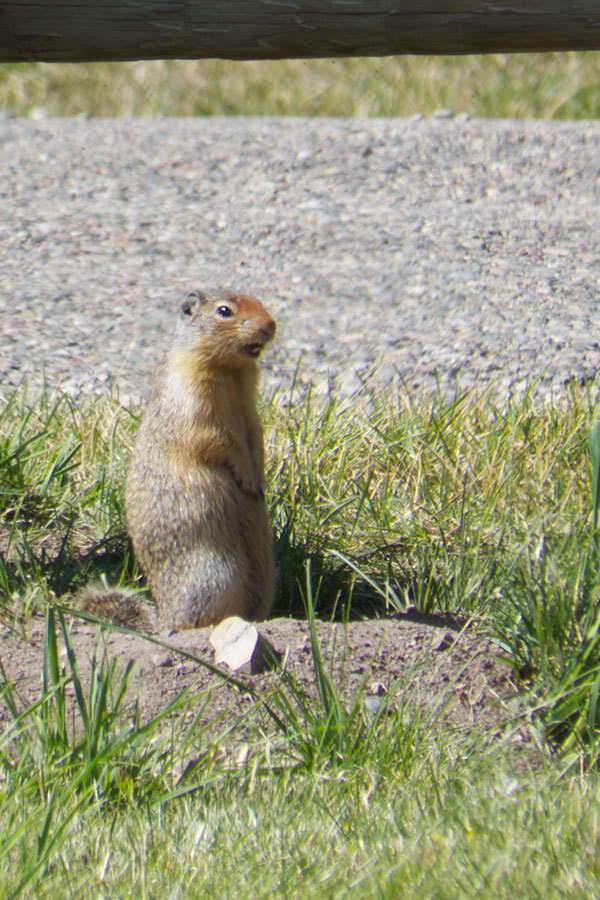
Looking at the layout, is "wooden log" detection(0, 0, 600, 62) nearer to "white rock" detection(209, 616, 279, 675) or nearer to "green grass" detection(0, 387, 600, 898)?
"green grass" detection(0, 387, 600, 898)

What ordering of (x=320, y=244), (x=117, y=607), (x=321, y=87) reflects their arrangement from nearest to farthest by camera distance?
1. (x=117, y=607)
2. (x=320, y=244)
3. (x=321, y=87)

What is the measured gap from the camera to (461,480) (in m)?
4.48

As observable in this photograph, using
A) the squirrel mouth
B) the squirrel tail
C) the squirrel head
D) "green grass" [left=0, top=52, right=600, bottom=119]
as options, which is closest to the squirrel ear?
the squirrel head

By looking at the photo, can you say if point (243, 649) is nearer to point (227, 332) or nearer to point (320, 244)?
point (227, 332)

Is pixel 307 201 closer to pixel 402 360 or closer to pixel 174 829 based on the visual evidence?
pixel 402 360

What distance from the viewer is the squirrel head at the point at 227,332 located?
3.72 m

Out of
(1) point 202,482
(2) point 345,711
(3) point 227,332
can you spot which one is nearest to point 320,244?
(3) point 227,332

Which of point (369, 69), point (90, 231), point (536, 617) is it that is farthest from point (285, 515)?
point (369, 69)

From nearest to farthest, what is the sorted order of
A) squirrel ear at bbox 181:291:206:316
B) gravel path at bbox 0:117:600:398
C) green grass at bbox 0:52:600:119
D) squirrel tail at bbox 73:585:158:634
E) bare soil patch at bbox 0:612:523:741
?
bare soil patch at bbox 0:612:523:741 < squirrel tail at bbox 73:585:158:634 < squirrel ear at bbox 181:291:206:316 < gravel path at bbox 0:117:600:398 < green grass at bbox 0:52:600:119

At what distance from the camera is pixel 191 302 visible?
3959 mm

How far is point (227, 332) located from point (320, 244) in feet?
12.3

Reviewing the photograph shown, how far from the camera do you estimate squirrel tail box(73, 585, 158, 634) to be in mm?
3680

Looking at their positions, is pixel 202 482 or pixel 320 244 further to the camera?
pixel 320 244

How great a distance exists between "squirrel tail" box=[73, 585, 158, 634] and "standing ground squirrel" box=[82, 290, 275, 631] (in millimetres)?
16
